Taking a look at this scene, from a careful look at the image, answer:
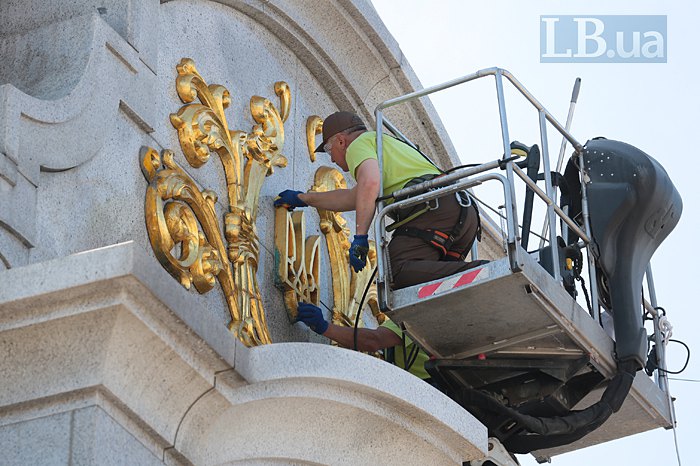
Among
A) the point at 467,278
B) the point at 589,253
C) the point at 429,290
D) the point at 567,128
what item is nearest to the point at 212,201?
the point at 429,290

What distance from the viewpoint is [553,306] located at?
28.7 ft

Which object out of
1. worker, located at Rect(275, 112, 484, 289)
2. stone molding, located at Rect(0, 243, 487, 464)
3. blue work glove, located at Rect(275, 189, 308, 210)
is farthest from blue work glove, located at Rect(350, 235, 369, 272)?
stone molding, located at Rect(0, 243, 487, 464)

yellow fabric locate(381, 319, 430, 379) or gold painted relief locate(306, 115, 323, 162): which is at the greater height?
gold painted relief locate(306, 115, 323, 162)

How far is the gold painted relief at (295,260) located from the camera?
30.9ft

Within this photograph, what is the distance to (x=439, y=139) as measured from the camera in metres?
11.6

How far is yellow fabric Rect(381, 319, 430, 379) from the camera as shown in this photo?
31.2 ft

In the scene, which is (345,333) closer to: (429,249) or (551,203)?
(429,249)

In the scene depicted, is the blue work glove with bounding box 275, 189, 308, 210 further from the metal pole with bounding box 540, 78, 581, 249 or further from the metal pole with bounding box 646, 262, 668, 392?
the metal pole with bounding box 646, 262, 668, 392

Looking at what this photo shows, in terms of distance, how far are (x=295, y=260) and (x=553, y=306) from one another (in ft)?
5.35

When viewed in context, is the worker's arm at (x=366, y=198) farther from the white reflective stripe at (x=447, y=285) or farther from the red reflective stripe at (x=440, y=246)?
the white reflective stripe at (x=447, y=285)

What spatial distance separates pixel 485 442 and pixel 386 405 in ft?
2.09

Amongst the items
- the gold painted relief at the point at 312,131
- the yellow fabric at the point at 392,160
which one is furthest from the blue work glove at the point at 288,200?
the gold painted relief at the point at 312,131

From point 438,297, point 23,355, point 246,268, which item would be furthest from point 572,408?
point 23,355

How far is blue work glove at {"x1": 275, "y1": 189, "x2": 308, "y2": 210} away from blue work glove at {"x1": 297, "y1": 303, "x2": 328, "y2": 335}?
0.59m
